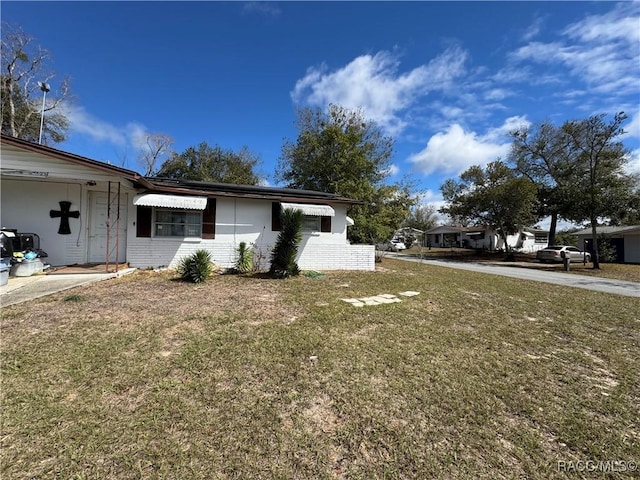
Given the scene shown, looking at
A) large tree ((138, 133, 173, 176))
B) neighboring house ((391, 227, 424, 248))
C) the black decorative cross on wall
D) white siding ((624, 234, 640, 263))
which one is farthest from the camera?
neighboring house ((391, 227, 424, 248))

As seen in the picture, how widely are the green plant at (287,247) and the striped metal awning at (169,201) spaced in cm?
313

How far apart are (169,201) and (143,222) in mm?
1683

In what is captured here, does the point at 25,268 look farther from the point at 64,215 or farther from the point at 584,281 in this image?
the point at 584,281

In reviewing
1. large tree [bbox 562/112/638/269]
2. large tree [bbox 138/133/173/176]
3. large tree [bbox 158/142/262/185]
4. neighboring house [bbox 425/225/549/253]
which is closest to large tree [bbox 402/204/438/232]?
neighboring house [bbox 425/225/549/253]

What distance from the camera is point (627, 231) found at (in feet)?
82.7

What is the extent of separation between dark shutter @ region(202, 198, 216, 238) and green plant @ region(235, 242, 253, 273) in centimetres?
146

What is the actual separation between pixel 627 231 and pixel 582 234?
491 cm

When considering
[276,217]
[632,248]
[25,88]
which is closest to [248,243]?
[276,217]

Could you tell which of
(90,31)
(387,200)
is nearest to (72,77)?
(90,31)

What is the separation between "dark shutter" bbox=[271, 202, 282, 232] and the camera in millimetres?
11953

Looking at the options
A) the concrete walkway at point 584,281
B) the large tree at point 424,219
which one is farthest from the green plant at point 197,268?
the large tree at point 424,219

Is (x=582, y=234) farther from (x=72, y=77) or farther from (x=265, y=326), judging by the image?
(x=72, y=77)

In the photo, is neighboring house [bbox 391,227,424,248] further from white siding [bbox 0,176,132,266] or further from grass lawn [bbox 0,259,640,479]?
white siding [bbox 0,176,132,266]

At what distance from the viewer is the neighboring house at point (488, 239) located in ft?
124
